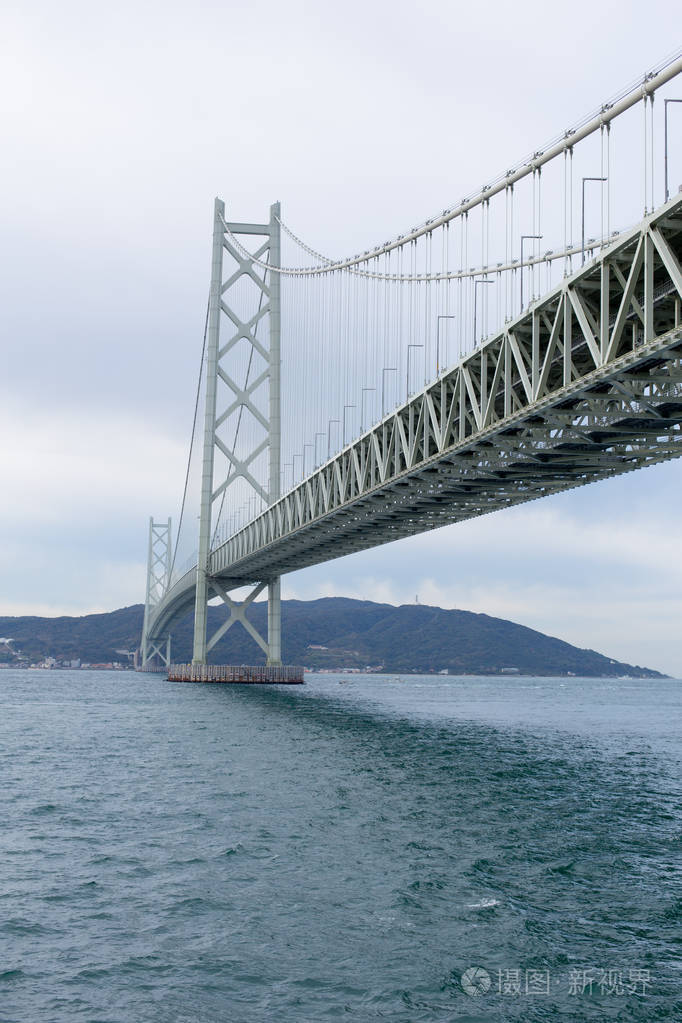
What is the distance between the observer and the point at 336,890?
13.0m

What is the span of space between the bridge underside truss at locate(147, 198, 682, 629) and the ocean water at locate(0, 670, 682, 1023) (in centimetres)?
784

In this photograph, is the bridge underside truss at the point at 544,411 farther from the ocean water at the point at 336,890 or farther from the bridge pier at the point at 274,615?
the bridge pier at the point at 274,615

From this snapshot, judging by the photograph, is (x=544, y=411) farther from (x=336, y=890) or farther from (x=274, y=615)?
(x=274, y=615)

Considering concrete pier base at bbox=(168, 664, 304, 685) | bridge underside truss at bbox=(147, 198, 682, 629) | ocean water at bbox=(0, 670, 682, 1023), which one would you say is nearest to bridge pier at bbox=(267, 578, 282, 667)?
concrete pier base at bbox=(168, 664, 304, 685)

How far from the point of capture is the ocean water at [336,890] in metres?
9.50

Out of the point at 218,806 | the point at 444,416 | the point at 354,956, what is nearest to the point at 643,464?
the point at 444,416

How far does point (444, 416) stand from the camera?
92.6 ft

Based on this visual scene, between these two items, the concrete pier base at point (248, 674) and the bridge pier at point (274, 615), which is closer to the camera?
the bridge pier at point (274, 615)

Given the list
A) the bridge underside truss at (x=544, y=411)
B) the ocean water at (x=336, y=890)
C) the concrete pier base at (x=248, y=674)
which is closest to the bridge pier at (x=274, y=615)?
the concrete pier base at (x=248, y=674)

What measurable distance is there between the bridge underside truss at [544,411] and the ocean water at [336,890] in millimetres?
7839

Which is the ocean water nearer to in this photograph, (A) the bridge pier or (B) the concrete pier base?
(A) the bridge pier

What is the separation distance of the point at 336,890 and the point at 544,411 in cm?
1209

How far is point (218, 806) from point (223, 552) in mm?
52110

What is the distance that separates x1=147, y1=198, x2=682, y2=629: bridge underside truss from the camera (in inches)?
734
